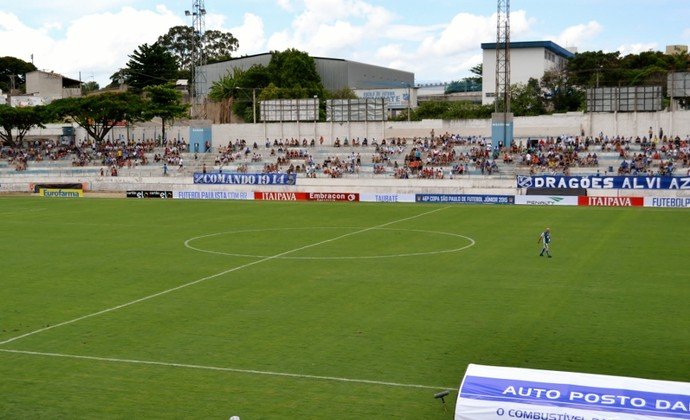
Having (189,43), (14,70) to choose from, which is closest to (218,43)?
(189,43)

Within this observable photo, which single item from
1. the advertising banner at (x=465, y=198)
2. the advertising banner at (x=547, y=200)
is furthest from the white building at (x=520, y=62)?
the advertising banner at (x=547, y=200)

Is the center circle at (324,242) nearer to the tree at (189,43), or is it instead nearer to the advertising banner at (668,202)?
the advertising banner at (668,202)

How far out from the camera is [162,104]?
3875 inches

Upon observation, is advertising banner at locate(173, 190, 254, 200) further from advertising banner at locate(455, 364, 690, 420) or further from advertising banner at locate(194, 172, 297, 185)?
advertising banner at locate(455, 364, 690, 420)

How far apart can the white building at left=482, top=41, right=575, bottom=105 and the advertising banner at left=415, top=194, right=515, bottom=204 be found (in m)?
58.0

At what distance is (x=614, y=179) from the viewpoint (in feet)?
206

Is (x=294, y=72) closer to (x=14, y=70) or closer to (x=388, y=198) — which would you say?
(x=388, y=198)

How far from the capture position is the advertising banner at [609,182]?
61312mm

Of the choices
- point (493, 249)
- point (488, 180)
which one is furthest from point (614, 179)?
point (493, 249)

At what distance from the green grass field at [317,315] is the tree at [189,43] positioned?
124 meters

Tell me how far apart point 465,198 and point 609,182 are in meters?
11.0

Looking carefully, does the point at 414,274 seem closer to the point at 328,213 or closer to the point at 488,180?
the point at 328,213

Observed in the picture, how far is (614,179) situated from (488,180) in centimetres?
1057

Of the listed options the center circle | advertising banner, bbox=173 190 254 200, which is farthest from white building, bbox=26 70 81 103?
the center circle
